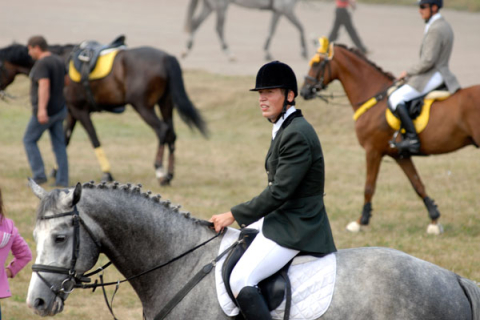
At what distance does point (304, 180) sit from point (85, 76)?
9397 mm

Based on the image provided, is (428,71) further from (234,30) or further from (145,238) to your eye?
(234,30)

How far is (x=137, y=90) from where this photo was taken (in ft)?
42.3

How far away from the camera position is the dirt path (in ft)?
77.9

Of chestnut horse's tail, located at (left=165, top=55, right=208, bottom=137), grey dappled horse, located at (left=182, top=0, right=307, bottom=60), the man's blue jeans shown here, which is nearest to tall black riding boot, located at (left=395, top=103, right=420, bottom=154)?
chestnut horse's tail, located at (left=165, top=55, right=208, bottom=137)

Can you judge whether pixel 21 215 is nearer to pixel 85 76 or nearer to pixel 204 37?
pixel 85 76

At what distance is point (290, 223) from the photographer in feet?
14.6

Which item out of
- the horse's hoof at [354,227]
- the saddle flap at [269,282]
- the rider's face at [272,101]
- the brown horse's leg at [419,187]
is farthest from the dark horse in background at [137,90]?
the saddle flap at [269,282]

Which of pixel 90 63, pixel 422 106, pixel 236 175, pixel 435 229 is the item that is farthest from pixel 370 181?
pixel 90 63

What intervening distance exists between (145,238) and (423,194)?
649 cm

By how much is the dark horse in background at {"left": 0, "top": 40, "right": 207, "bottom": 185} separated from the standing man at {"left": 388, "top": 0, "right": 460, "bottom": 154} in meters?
4.54

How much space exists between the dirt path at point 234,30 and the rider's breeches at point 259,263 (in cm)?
1616

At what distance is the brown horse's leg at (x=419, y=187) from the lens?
998cm

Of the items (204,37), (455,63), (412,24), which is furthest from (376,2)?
(455,63)

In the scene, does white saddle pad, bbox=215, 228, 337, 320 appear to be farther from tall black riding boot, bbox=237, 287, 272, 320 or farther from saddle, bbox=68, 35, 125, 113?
saddle, bbox=68, 35, 125, 113
